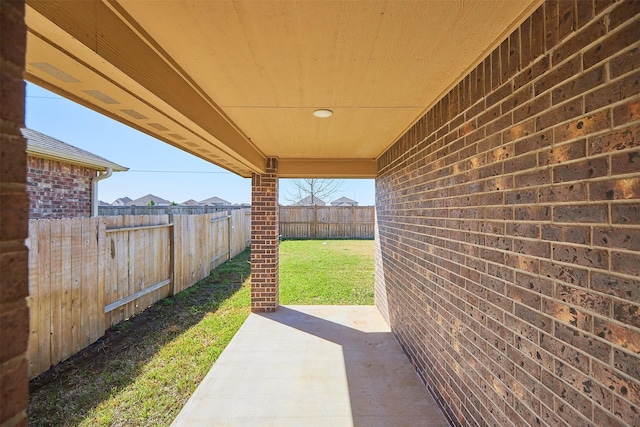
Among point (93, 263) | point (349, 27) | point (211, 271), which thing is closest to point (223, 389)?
point (93, 263)

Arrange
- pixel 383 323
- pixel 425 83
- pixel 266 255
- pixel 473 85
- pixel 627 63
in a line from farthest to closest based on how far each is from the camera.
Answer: pixel 266 255
pixel 383 323
pixel 425 83
pixel 473 85
pixel 627 63

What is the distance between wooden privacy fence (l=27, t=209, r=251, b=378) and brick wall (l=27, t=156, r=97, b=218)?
1.47 metres

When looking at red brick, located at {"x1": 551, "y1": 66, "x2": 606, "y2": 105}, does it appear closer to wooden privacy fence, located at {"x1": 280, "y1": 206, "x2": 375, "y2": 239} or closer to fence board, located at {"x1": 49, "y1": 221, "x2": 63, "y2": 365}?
fence board, located at {"x1": 49, "y1": 221, "x2": 63, "y2": 365}

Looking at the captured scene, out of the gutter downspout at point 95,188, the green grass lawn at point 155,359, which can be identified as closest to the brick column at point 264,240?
the green grass lawn at point 155,359

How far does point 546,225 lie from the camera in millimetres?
1360

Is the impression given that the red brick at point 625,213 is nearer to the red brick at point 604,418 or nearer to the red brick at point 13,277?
the red brick at point 604,418

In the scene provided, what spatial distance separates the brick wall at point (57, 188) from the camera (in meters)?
4.75

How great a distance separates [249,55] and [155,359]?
3.39m

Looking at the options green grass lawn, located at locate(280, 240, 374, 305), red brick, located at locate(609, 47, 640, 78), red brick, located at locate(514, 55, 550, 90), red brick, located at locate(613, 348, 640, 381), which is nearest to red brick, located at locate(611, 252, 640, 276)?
red brick, located at locate(613, 348, 640, 381)

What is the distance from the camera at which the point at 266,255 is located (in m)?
5.10

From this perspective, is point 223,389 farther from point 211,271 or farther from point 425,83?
point 211,271

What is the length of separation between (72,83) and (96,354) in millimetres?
3260

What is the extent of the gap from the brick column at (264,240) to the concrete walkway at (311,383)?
65 centimetres

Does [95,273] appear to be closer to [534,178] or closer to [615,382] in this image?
[534,178]
